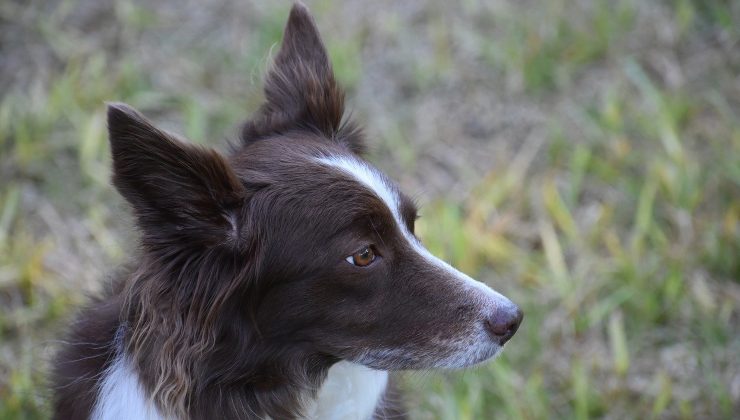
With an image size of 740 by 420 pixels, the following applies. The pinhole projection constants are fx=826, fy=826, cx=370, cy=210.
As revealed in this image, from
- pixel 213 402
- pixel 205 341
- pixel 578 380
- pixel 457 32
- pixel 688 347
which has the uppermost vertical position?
pixel 205 341

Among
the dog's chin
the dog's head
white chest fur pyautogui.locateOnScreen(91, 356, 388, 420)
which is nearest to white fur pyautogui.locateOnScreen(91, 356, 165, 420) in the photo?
white chest fur pyautogui.locateOnScreen(91, 356, 388, 420)

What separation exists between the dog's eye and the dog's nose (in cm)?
46

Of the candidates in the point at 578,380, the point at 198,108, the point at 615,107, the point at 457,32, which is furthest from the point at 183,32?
the point at 578,380

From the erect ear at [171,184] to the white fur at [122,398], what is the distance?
520 mm

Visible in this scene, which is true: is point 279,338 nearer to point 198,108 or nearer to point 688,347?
point 688,347

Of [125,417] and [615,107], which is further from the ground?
[125,417]

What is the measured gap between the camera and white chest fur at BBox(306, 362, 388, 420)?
2945 millimetres

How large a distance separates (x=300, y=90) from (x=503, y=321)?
1109mm

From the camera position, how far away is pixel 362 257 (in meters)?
2.66

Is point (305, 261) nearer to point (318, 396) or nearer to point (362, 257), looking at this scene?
point (362, 257)

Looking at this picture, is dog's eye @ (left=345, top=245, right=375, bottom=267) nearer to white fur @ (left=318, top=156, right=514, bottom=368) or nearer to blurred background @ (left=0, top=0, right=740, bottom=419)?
white fur @ (left=318, top=156, right=514, bottom=368)

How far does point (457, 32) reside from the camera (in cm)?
630

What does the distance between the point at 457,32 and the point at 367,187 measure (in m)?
3.87

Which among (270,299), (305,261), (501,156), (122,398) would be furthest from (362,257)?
(501,156)
